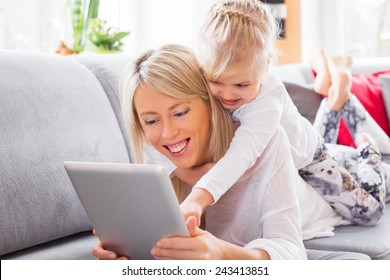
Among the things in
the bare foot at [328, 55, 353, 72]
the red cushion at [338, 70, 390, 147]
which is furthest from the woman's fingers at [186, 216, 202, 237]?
the red cushion at [338, 70, 390, 147]

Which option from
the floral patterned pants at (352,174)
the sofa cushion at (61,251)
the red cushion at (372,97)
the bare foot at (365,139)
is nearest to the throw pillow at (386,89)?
the red cushion at (372,97)

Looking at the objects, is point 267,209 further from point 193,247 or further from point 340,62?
point 340,62

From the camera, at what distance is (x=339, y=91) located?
257 cm

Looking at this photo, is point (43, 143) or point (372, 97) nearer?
point (43, 143)

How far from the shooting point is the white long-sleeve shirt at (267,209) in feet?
4.58

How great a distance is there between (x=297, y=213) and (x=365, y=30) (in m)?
3.52

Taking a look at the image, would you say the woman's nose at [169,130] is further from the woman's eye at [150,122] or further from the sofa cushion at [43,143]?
the sofa cushion at [43,143]

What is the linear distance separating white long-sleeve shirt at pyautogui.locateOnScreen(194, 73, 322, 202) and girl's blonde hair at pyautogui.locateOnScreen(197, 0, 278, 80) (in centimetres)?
8

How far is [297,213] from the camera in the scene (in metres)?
1.44

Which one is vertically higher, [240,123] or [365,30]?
[240,123]

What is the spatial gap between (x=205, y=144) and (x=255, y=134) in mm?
140

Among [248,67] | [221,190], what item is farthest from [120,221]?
[248,67]

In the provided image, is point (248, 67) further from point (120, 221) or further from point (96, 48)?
point (96, 48)

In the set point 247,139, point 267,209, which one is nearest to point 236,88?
point 247,139
